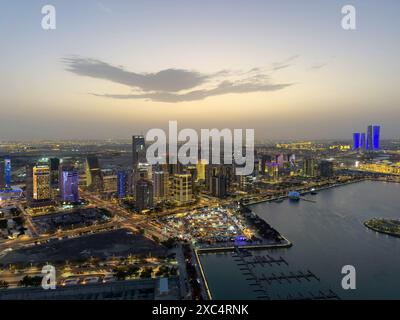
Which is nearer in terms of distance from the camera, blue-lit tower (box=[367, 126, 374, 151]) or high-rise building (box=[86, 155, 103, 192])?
high-rise building (box=[86, 155, 103, 192])

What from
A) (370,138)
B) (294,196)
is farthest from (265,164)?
(370,138)

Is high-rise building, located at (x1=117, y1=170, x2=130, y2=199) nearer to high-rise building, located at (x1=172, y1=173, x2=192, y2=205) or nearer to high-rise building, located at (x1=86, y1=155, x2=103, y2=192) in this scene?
high-rise building, located at (x1=86, y1=155, x2=103, y2=192)

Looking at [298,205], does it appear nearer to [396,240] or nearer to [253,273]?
[396,240]

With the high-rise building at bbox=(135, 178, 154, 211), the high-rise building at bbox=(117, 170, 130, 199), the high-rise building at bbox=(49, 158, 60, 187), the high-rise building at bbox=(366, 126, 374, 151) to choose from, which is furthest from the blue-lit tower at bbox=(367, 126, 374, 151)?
the high-rise building at bbox=(49, 158, 60, 187)

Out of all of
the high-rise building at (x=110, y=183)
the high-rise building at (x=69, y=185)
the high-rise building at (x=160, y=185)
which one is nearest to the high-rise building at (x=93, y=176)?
the high-rise building at (x=110, y=183)
